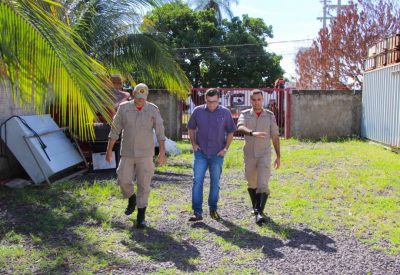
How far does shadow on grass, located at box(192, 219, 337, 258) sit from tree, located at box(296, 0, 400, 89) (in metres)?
20.0

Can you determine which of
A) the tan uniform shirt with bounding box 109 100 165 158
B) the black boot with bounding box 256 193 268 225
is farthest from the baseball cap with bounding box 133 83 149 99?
the black boot with bounding box 256 193 268 225

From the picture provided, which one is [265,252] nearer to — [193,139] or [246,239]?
[246,239]

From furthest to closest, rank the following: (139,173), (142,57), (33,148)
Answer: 1. (142,57)
2. (33,148)
3. (139,173)

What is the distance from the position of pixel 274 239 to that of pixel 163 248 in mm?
1300

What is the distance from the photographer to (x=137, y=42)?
1134 centimetres

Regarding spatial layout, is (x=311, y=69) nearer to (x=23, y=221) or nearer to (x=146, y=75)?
(x=146, y=75)

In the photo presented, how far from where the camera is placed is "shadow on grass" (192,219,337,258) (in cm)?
546

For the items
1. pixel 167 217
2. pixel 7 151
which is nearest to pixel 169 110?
pixel 7 151

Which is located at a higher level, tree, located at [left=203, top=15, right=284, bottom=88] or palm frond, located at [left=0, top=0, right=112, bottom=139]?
tree, located at [left=203, top=15, right=284, bottom=88]

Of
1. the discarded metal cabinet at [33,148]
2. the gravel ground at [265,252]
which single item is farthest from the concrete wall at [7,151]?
the gravel ground at [265,252]

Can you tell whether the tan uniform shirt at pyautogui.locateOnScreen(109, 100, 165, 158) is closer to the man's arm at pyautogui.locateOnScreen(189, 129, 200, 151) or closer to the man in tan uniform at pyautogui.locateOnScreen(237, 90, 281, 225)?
the man's arm at pyautogui.locateOnScreen(189, 129, 200, 151)

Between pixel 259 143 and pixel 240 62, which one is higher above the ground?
pixel 240 62

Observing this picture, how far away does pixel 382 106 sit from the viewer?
15047 millimetres

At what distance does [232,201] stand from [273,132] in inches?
66.9
